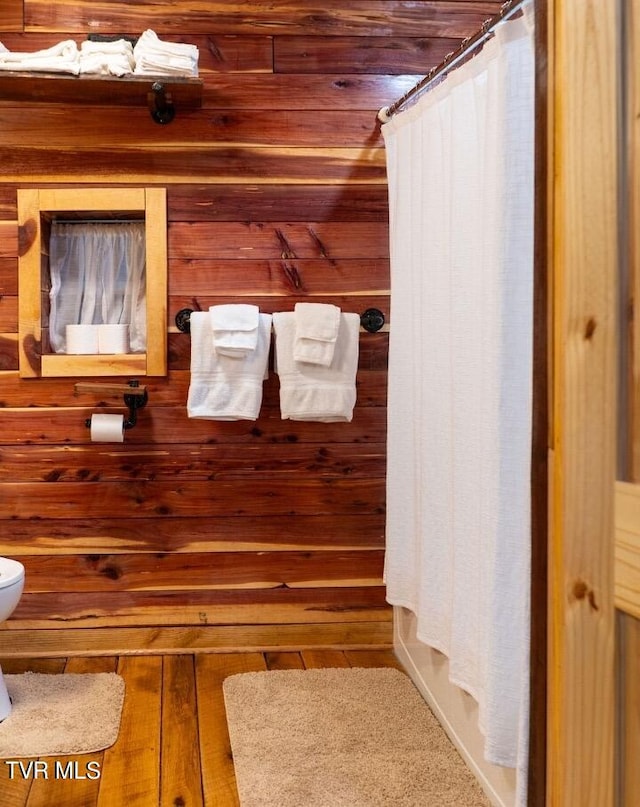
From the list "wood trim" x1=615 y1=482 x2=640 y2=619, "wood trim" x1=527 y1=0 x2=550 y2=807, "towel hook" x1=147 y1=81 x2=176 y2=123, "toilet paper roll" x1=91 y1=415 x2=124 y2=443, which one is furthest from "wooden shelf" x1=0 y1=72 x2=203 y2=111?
"wood trim" x1=615 y1=482 x2=640 y2=619

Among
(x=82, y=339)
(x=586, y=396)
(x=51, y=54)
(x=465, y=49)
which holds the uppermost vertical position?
(x=51, y=54)

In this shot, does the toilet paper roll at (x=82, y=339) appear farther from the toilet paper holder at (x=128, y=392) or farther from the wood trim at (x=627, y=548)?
the wood trim at (x=627, y=548)

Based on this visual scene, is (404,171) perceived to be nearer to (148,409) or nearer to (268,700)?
(148,409)

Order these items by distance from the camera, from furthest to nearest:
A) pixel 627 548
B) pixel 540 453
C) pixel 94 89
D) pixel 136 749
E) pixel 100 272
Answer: pixel 100 272 < pixel 94 89 < pixel 136 749 < pixel 540 453 < pixel 627 548

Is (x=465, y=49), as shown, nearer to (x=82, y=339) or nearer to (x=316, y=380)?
(x=316, y=380)

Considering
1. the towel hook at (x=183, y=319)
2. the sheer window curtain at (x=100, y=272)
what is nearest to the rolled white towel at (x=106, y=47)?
the sheer window curtain at (x=100, y=272)

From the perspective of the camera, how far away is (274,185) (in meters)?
2.82

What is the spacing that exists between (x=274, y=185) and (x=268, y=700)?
1724mm

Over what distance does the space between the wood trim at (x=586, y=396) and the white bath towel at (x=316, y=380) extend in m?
1.70

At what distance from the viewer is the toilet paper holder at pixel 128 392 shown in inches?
104

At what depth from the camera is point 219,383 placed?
268cm

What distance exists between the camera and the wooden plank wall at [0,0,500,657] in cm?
277

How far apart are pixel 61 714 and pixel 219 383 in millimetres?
1118

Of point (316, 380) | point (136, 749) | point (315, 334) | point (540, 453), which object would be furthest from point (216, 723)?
point (540, 453)
